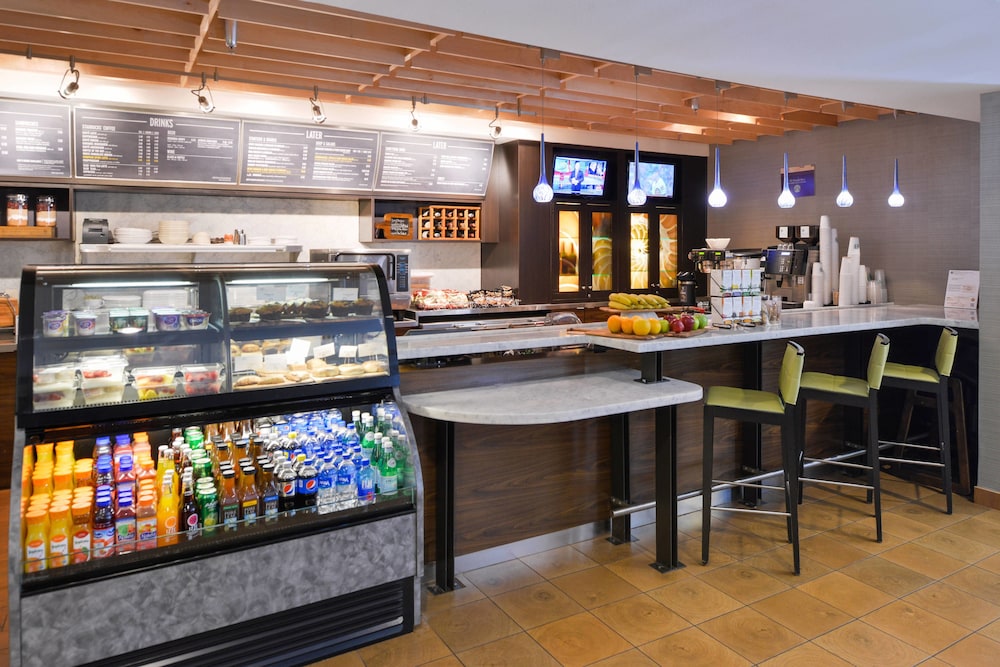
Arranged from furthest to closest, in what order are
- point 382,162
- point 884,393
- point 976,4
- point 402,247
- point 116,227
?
point 402,247 → point 382,162 → point 116,227 → point 884,393 → point 976,4

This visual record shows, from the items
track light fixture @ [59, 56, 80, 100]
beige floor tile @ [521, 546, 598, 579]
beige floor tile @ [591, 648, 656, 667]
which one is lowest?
beige floor tile @ [591, 648, 656, 667]

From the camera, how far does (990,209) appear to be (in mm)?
4207

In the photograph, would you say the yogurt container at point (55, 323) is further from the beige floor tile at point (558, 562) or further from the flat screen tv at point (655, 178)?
the flat screen tv at point (655, 178)

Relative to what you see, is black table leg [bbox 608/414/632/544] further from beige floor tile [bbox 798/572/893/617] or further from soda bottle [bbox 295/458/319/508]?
soda bottle [bbox 295/458/319/508]

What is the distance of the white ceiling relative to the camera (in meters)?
2.89

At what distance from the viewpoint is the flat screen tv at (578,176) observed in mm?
6855

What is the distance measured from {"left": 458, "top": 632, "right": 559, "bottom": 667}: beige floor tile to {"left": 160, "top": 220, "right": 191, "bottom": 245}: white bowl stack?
415cm

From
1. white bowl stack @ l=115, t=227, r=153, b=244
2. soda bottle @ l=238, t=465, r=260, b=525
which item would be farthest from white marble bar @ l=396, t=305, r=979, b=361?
white bowl stack @ l=115, t=227, r=153, b=244

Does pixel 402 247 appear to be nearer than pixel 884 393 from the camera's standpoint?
No

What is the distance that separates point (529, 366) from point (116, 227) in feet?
12.6

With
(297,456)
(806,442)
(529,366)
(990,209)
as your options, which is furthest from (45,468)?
(990,209)

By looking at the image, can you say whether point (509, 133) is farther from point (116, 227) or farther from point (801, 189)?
point (116, 227)

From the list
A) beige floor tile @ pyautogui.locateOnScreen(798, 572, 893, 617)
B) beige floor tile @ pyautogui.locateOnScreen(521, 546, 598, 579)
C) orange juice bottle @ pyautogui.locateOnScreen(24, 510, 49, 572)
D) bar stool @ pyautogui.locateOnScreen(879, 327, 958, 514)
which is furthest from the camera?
bar stool @ pyautogui.locateOnScreen(879, 327, 958, 514)

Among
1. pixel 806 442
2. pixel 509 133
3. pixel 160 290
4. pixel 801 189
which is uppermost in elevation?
pixel 509 133
